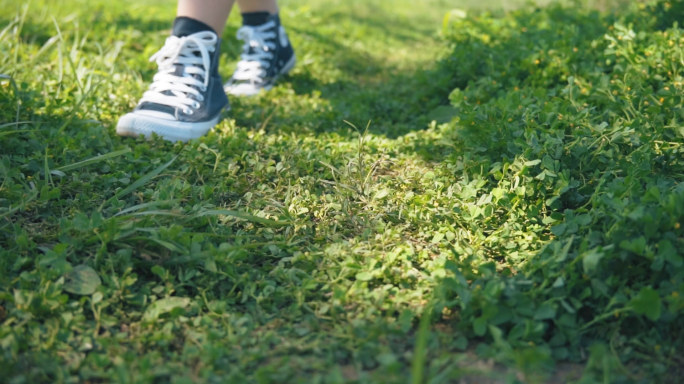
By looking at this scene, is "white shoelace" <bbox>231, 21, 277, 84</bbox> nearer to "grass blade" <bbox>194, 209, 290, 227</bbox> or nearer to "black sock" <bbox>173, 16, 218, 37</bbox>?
"black sock" <bbox>173, 16, 218, 37</bbox>

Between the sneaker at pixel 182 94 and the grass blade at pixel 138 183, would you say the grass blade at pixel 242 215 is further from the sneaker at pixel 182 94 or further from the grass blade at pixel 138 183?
the sneaker at pixel 182 94

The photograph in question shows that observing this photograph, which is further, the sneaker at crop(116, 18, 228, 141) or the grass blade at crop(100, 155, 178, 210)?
the sneaker at crop(116, 18, 228, 141)

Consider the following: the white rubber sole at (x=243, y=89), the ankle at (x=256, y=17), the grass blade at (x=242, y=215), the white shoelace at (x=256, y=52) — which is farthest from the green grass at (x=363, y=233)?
the ankle at (x=256, y=17)

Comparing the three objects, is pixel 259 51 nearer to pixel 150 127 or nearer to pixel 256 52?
pixel 256 52

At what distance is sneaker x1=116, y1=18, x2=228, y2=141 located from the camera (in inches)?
102

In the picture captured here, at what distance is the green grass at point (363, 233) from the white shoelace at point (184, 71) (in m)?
0.24

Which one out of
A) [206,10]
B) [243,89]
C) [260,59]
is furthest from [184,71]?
[260,59]

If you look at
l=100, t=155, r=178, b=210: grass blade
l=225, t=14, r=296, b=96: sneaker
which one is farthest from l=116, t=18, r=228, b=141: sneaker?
l=225, t=14, r=296, b=96: sneaker

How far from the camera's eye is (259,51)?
3.54m

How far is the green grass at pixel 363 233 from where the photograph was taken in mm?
1448

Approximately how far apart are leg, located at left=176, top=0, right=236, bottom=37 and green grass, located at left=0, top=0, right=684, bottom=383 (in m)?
0.43

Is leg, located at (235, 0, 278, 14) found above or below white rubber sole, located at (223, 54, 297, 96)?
above

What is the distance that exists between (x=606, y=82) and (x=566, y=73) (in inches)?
13.5

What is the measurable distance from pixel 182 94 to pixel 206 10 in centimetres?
41
